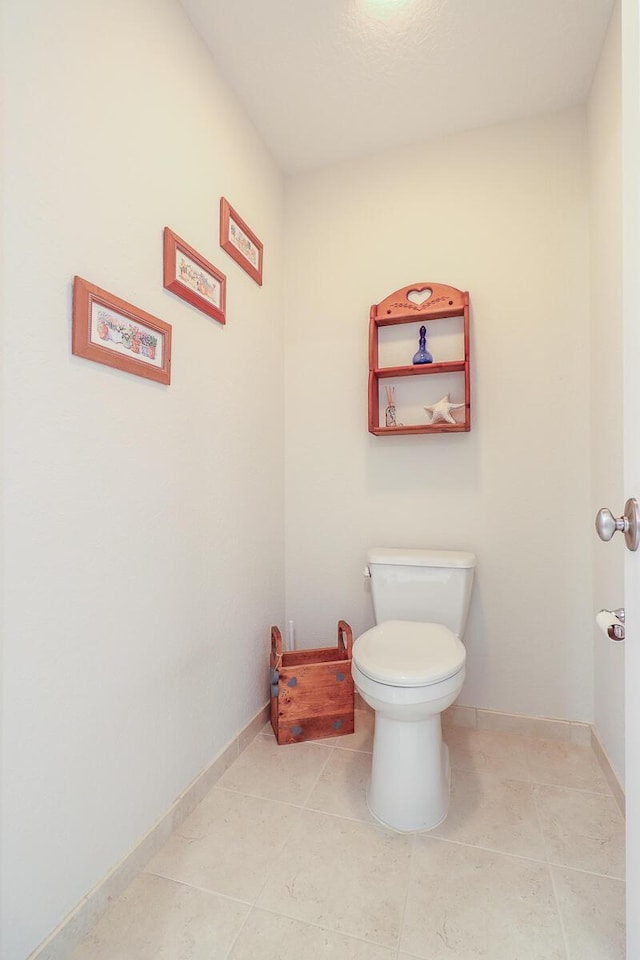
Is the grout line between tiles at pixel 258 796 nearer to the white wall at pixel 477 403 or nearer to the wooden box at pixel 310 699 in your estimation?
the wooden box at pixel 310 699

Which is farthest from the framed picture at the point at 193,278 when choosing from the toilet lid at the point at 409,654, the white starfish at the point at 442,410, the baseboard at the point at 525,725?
the baseboard at the point at 525,725

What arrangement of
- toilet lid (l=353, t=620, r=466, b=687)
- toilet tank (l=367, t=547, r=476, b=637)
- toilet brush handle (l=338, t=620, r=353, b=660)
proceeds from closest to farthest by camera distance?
toilet lid (l=353, t=620, r=466, b=687)
toilet tank (l=367, t=547, r=476, b=637)
toilet brush handle (l=338, t=620, r=353, b=660)

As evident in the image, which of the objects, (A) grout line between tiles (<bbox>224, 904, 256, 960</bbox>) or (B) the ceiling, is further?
(B) the ceiling

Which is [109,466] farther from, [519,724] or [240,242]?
[519,724]

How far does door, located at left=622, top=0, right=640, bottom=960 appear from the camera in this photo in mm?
699

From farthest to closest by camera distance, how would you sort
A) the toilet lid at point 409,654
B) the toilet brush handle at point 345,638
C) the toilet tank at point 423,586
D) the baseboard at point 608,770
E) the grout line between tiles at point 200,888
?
the toilet brush handle at point 345,638 < the toilet tank at point 423,586 < the baseboard at point 608,770 < the toilet lid at point 409,654 < the grout line between tiles at point 200,888

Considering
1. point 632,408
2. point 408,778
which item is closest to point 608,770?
point 408,778

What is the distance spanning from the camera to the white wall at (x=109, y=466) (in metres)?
0.89

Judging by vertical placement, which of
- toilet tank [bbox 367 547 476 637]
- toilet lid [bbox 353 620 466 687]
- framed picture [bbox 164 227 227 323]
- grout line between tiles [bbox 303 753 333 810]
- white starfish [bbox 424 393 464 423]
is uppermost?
framed picture [bbox 164 227 227 323]

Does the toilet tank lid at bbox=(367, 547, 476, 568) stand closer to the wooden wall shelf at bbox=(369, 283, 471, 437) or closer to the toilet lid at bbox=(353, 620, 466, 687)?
the toilet lid at bbox=(353, 620, 466, 687)

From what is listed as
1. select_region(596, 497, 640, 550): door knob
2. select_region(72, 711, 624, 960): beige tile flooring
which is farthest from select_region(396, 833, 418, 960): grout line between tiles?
select_region(596, 497, 640, 550): door knob

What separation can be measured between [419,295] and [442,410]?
0.51 metres

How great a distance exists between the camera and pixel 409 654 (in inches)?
55.3

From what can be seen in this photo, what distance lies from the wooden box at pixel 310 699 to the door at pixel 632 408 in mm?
1098
